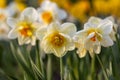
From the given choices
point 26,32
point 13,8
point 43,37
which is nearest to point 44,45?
point 43,37

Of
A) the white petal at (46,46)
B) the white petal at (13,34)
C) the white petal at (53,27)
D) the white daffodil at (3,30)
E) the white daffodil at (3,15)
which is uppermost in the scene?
the white petal at (53,27)

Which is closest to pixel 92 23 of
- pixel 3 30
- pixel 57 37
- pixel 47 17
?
pixel 57 37

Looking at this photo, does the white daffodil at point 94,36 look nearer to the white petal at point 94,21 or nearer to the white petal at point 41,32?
the white petal at point 94,21

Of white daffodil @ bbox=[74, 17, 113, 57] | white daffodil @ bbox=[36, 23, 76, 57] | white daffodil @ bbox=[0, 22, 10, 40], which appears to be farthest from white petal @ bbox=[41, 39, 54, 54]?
white daffodil @ bbox=[0, 22, 10, 40]

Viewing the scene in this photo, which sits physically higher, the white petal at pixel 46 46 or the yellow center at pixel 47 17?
the white petal at pixel 46 46

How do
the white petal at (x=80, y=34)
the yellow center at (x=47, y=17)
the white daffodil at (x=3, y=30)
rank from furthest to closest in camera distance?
the white daffodil at (x=3, y=30), the yellow center at (x=47, y=17), the white petal at (x=80, y=34)

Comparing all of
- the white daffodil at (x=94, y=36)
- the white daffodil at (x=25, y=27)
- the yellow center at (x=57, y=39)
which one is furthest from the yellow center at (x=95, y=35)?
the white daffodil at (x=25, y=27)

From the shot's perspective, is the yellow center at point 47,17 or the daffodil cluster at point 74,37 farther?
the yellow center at point 47,17
